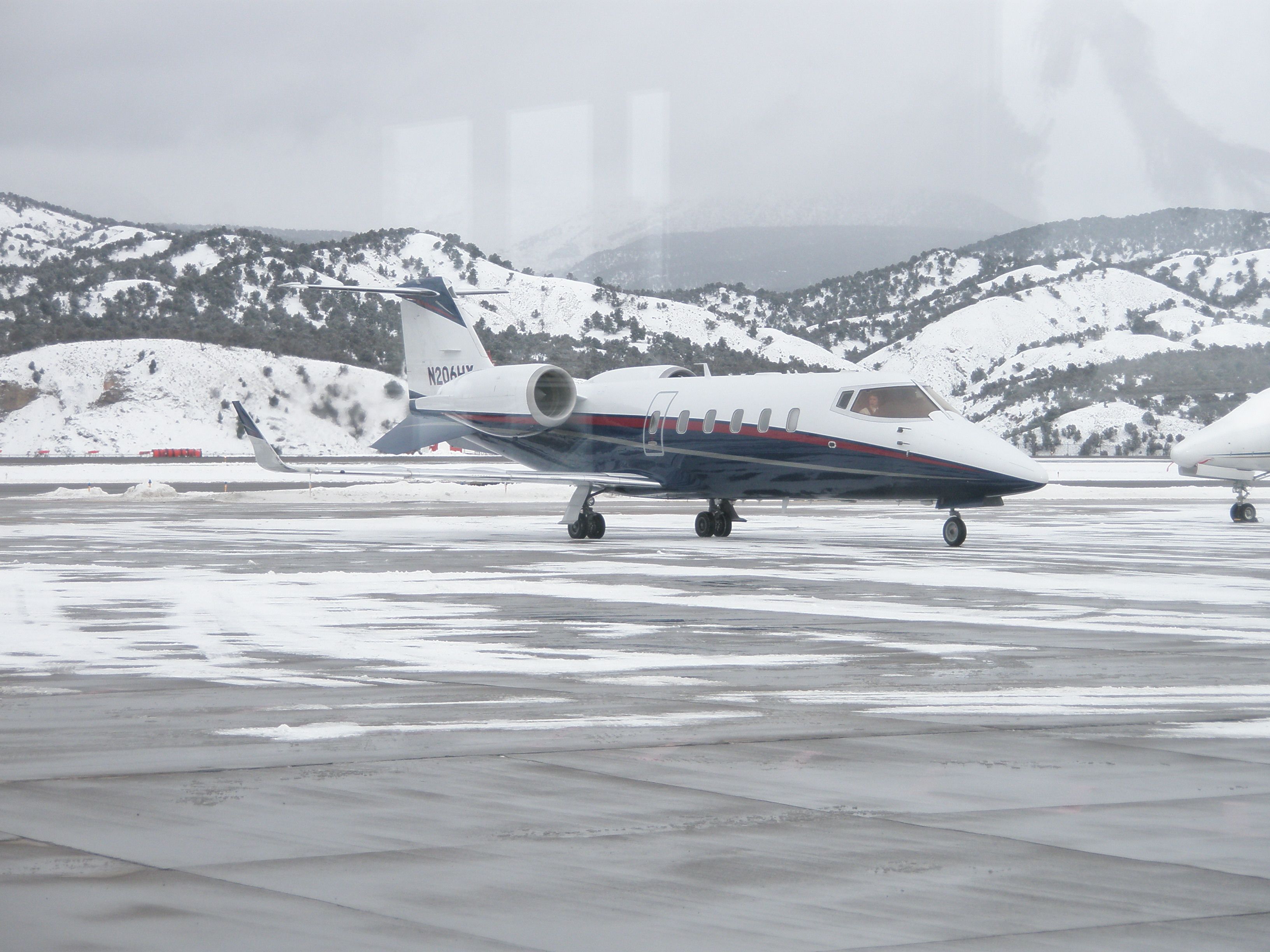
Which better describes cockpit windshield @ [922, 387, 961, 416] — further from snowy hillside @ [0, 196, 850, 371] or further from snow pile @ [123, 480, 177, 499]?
snowy hillside @ [0, 196, 850, 371]

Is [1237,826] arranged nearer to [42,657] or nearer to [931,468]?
[42,657]

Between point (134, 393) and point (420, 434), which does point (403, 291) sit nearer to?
point (420, 434)

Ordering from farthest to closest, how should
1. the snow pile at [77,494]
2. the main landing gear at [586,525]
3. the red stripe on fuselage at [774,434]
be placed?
the snow pile at [77,494] → the main landing gear at [586,525] → the red stripe on fuselage at [774,434]

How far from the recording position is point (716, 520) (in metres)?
26.3

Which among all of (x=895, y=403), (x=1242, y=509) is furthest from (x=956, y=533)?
(x=1242, y=509)

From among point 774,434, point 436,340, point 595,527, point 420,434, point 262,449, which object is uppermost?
point 436,340

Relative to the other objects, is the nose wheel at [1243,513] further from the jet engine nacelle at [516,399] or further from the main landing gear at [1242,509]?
the jet engine nacelle at [516,399]

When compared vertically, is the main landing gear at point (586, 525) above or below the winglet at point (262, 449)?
below

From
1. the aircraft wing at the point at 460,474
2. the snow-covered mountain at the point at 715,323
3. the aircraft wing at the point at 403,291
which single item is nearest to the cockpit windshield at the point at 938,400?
the aircraft wing at the point at 460,474

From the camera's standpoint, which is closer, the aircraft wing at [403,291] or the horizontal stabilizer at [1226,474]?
the aircraft wing at [403,291]

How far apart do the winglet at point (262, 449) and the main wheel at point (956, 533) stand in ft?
35.3

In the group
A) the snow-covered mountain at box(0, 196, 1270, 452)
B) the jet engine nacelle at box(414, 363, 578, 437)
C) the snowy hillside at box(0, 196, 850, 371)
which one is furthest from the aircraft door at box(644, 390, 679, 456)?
the snowy hillside at box(0, 196, 850, 371)

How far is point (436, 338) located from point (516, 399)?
4013mm

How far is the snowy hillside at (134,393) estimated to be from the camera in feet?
341
